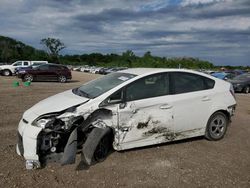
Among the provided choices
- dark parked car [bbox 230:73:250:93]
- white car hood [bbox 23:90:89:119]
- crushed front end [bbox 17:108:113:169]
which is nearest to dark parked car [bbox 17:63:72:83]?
dark parked car [bbox 230:73:250:93]

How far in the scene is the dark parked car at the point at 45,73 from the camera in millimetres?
23141

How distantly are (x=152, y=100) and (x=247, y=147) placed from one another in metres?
2.32

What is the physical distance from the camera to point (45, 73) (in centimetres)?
2400

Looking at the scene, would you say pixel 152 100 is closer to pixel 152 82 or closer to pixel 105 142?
pixel 152 82

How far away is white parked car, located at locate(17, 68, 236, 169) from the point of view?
15.1 feet

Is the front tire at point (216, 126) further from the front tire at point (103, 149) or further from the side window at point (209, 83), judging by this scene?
the front tire at point (103, 149)

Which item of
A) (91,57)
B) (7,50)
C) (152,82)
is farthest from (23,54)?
(152,82)

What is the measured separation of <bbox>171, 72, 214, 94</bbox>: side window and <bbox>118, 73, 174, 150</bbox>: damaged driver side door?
22 cm

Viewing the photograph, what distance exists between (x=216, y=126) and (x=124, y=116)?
2364 mm

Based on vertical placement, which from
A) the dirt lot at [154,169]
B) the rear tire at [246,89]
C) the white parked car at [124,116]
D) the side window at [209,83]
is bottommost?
the rear tire at [246,89]

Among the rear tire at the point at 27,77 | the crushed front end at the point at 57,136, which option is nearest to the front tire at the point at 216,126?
the crushed front end at the point at 57,136

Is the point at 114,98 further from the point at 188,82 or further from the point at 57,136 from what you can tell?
the point at 188,82

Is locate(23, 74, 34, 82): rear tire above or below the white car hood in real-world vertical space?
below

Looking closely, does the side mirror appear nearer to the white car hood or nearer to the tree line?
the white car hood
